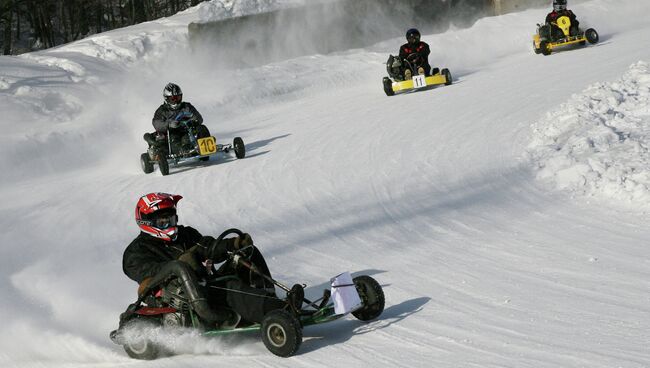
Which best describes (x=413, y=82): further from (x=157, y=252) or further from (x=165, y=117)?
(x=157, y=252)

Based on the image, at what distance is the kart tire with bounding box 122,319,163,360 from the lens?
21.1 feet

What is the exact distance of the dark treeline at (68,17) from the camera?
31.4m

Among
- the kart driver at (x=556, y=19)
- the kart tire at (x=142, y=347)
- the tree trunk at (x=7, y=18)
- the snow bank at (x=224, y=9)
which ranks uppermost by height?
the tree trunk at (x=7, y=18)

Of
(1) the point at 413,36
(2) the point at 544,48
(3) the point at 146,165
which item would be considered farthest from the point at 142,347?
(2) the point at 544,48

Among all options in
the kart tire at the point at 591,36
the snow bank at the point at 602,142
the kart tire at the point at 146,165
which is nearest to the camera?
the snow bank at the point at 602,142

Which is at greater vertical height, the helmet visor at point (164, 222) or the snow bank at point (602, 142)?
the helmet visor at point (164, 222)

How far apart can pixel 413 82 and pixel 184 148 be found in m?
6.04

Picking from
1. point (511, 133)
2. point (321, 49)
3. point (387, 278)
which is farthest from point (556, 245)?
point (321, 49)

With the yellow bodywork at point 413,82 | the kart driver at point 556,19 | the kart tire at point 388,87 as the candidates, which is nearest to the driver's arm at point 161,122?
the kart tire at point 388,87

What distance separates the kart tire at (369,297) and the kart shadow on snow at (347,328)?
0.29 feet

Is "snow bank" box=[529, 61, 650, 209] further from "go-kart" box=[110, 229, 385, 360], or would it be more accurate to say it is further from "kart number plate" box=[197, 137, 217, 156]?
"kart number plate" box=[197, 137, 217, 156]

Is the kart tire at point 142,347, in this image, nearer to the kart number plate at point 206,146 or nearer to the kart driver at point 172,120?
the kart number plate at point 206,146

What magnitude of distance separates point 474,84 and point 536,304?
1262 cm

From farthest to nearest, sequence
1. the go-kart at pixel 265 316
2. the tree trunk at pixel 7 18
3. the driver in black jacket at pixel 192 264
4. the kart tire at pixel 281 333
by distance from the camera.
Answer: the tree trunk at pixel 7 18
the driver in black jacket at pixel 192 264
the go-kart at pixel 265 316
the kart tire at pixel 281 333
